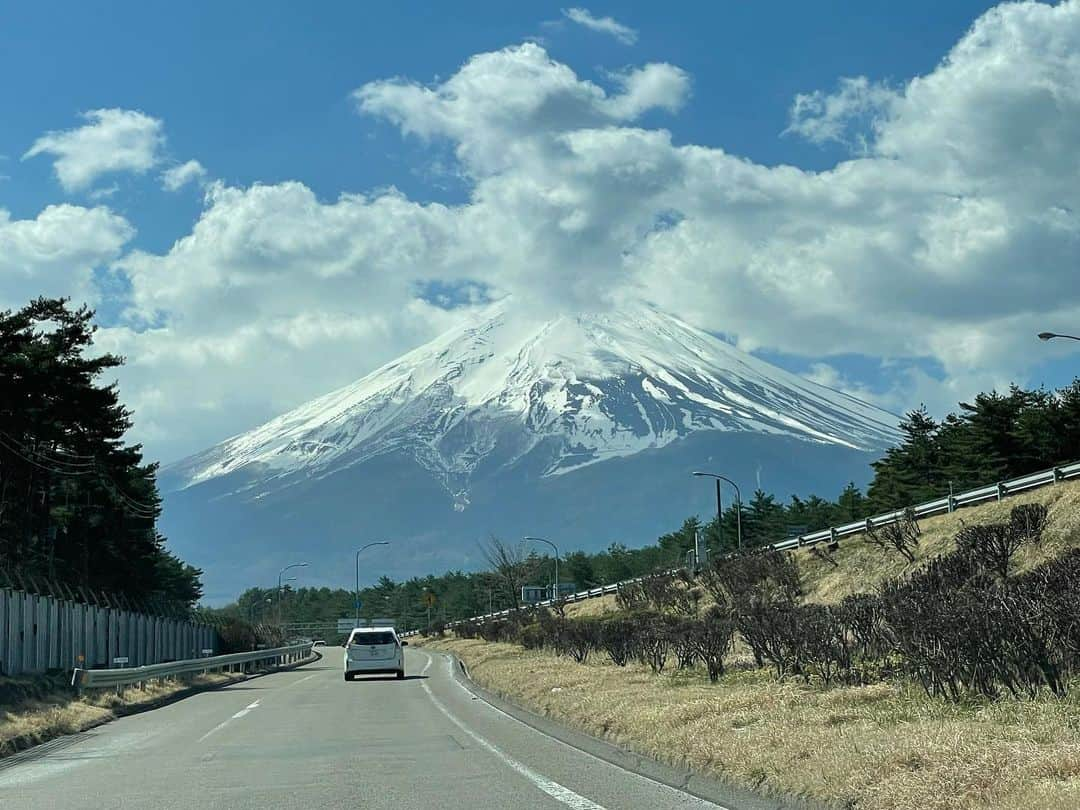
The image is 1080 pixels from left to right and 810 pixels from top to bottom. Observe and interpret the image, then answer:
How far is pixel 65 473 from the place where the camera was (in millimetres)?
48750

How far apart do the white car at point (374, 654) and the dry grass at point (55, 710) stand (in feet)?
25.2

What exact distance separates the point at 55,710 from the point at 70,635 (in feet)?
40.2

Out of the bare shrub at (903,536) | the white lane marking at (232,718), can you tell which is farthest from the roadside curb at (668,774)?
the bare shrub at (903,536)

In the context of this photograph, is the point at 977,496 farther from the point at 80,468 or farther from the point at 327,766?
the point at 327,766

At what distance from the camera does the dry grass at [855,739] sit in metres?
8.38

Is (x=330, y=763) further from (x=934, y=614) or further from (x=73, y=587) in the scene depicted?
(x=73, y=587)

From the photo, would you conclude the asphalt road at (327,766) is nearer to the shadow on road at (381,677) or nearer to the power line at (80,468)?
the shadow on road at (381,677)

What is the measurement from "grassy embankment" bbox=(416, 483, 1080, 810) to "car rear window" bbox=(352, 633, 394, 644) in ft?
53.5

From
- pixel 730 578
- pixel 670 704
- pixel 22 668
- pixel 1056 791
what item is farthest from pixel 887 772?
pixel 730 578

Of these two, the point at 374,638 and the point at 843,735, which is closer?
the point at 843,735

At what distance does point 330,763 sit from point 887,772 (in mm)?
6987

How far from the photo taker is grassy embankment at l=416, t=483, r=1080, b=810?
8414mm

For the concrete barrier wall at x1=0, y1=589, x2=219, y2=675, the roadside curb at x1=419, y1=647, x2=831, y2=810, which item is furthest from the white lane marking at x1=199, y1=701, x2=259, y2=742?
Answer: the concrete barrier wall at x1=0, y1=589, x2=219, y2=675

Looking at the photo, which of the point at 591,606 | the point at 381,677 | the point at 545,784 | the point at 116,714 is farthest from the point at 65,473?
the point at 545,784
